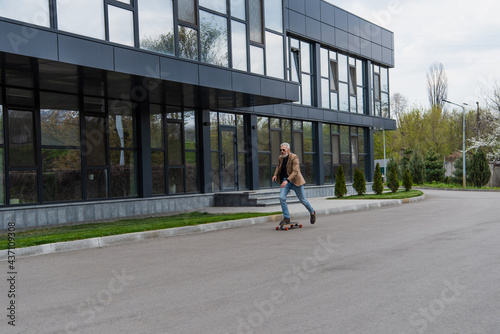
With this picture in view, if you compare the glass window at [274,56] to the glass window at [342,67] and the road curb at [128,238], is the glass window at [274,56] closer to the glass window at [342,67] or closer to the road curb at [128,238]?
the road curb at [128,238]

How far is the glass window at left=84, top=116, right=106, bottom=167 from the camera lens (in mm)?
16062

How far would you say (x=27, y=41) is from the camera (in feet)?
37.0

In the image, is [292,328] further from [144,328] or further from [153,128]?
[153,128]

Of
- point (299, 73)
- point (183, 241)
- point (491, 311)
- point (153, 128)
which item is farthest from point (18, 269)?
point (299, 73)

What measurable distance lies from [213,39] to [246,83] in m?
1.92

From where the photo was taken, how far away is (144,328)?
4691 mm

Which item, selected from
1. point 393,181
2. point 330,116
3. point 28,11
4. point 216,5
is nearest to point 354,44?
point 330,116

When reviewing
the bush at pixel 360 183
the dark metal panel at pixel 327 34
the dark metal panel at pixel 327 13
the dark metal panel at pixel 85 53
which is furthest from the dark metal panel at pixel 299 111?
the dark metal panel at pixel 85 53

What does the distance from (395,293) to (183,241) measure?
6.01m

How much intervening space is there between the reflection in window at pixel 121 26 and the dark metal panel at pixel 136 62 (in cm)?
92

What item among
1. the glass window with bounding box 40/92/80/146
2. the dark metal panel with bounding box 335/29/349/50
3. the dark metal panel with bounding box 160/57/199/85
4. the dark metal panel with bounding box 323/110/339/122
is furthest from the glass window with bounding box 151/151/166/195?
the dark metal panel with bounding box 335/29/349/50

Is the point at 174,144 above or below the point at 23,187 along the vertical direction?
above

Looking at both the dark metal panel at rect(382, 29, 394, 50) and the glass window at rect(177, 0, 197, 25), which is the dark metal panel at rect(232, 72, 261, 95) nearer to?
the glass window at rect(177, 0, 197, 25)

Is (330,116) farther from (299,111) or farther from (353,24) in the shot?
(353,24)
